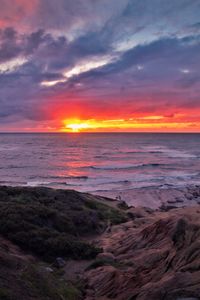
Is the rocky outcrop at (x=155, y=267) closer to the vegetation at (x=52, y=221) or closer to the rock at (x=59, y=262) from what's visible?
the rock at (x=59, y=262)

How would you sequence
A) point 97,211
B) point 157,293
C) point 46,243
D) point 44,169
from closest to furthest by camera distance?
1. point 157,293
2. point 46,243
3. point 97,211
4. point 44,169

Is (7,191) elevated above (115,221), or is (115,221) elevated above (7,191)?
(7,191)

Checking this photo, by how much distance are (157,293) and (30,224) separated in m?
9.13

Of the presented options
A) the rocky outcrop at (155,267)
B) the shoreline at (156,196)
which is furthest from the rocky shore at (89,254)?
the shoreline at (156,196)

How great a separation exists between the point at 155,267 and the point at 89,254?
4.58m

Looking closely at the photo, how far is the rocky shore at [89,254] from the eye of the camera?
8445mm

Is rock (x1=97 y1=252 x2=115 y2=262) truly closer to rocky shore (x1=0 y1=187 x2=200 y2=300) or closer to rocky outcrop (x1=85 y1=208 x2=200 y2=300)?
rocky shore (x1=0 y1=187 x2=200 y2=300)

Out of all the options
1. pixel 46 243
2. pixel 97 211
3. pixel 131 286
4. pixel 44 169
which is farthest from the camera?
pixel 44 169

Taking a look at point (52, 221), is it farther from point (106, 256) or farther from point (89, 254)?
point (106, 256)

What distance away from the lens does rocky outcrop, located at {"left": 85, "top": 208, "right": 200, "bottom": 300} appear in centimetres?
773

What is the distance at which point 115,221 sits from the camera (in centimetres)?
2100

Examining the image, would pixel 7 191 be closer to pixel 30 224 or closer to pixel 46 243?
pixel 30 224

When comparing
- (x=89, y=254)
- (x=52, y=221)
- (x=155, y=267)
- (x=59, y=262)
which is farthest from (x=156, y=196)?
(x=155, y=267)

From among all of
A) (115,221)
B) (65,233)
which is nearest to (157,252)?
(65,233)
